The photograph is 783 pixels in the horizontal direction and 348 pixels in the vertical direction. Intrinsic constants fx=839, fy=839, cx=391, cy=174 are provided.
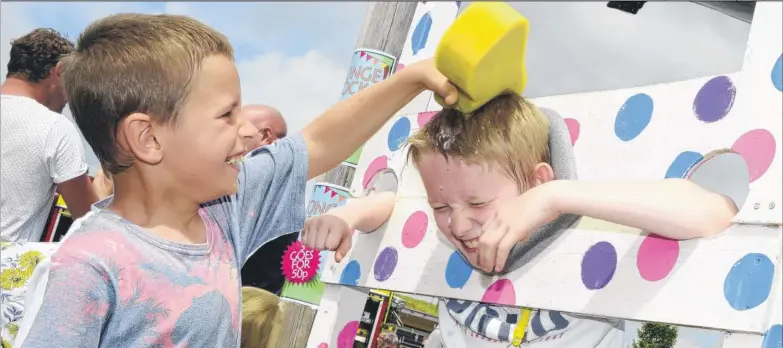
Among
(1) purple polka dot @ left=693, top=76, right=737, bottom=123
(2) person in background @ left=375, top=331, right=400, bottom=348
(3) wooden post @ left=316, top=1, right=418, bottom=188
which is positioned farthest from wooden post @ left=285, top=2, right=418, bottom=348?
(2) person in background @ left=375, top=331, right=400, bottom=348

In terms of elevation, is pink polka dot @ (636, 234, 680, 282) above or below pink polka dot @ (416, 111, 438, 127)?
below

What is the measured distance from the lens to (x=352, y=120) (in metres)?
1.76

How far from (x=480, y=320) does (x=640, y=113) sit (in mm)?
548

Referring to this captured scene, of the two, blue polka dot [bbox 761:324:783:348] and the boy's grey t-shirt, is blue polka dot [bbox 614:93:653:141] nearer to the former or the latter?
blue polka dot [bbox 761:324:783:348]

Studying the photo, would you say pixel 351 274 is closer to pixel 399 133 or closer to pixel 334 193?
pixel 399 133

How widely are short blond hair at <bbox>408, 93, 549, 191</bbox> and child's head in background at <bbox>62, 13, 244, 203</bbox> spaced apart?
446 mm

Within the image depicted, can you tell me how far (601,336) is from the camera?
1.70 m

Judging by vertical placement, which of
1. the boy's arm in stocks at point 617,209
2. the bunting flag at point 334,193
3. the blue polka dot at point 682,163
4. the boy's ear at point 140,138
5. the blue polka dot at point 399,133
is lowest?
the boy's ear at point 140,138

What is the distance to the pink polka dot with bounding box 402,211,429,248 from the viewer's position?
1929 millimetres

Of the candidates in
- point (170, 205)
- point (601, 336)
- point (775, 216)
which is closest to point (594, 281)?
point (601, 336)

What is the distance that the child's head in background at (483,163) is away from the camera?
1642 millimetres

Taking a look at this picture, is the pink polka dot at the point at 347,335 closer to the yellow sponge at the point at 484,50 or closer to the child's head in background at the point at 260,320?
the child's head in background at the point at 260,320

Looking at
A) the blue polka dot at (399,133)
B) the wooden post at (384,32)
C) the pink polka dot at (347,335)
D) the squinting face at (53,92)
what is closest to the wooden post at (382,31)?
the wooden post at (384,32)

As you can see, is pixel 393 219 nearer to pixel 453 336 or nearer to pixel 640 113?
pixel 453 336
